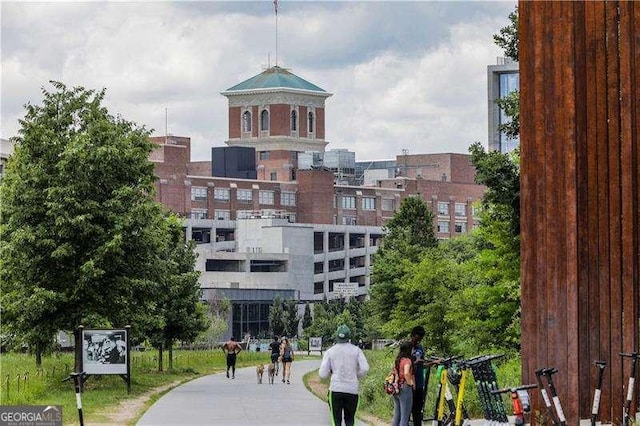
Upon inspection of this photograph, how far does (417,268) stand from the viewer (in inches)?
2469

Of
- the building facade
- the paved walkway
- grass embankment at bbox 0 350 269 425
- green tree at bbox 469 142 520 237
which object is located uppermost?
the building facade

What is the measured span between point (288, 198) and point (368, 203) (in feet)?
34.3

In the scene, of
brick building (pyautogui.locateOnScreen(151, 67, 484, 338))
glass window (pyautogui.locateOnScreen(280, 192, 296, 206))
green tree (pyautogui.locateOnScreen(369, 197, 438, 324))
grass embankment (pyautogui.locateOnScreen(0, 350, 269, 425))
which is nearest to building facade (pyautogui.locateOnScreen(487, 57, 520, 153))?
brick building (pyautogui.locateOnScreen(151, 67, 484, 338))

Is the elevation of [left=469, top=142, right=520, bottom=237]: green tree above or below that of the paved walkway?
above

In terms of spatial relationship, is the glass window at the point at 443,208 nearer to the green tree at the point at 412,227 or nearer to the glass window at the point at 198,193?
the glass window at the point at 198,193

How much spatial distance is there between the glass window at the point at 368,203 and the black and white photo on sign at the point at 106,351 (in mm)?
142963

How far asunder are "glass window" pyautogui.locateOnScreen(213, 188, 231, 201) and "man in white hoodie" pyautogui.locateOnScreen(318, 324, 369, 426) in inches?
5963

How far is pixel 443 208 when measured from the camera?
188000 millimetres

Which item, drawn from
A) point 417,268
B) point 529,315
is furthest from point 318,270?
point 529,315

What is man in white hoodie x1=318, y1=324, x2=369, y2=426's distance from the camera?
64.2ft

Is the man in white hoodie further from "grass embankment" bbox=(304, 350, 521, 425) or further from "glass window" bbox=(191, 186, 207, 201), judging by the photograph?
"glass window" bbox=(191, 186, 207, 201)

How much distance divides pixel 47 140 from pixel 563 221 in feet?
74.3

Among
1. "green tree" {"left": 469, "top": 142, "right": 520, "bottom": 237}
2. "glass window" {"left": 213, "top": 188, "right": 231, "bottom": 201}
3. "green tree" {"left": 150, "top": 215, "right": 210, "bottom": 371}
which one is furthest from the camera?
"glass window" {"left": 213, "top": 188, "right": 231, "bottom": 201}

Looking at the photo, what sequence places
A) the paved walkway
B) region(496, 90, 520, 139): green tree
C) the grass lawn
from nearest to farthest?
the grass lawn
the paved walkway
region(496, 90, 520, 139): green tree
